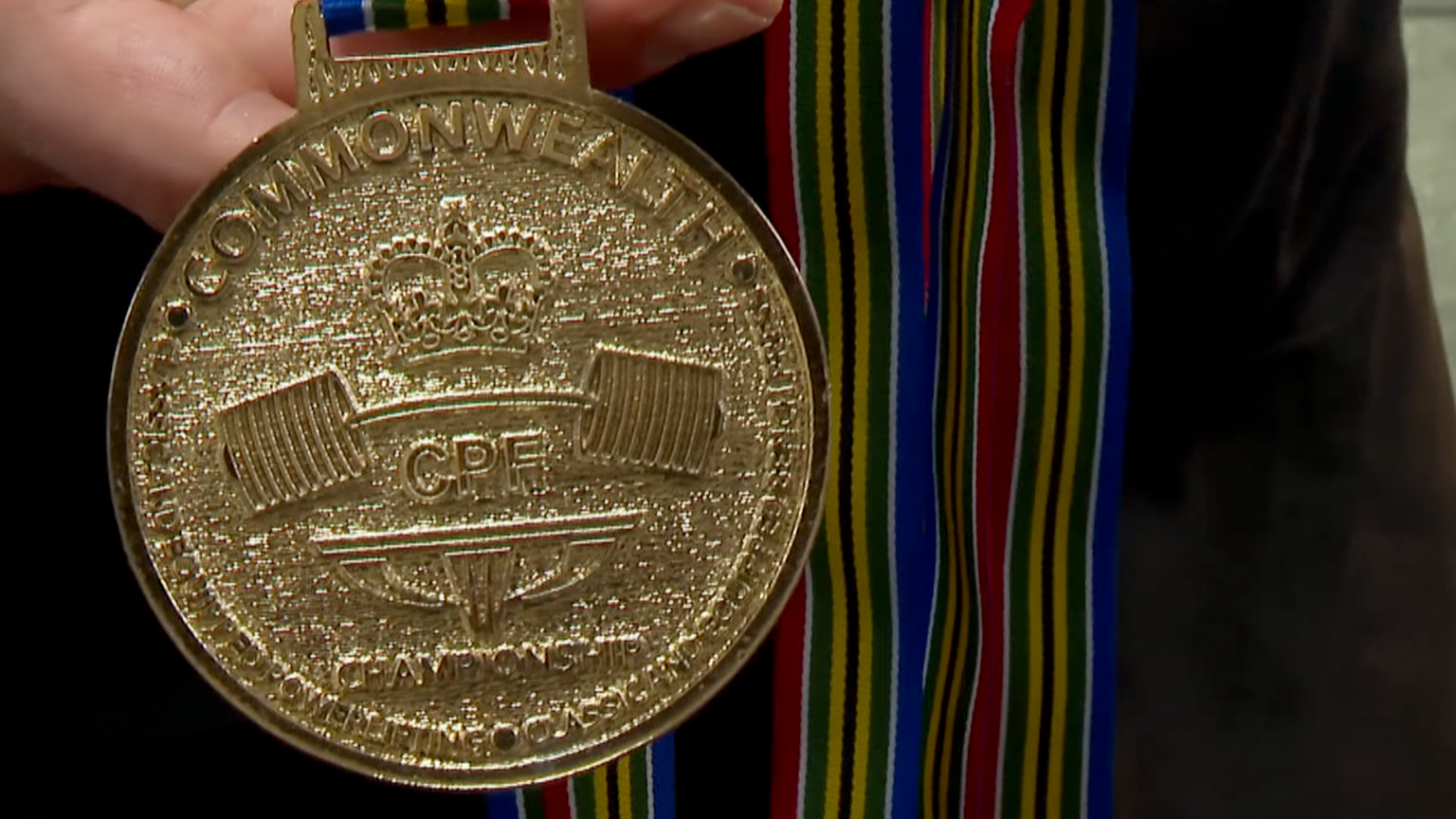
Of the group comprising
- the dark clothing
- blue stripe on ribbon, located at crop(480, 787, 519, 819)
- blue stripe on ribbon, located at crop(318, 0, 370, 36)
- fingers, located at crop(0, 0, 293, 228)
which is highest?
blue stripe on ribbon, located at crop(318, 0, 370, 36)

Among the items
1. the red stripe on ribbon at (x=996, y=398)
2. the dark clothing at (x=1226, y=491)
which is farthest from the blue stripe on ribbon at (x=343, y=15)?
the red stripe on ribbon at (x=996, y=398)

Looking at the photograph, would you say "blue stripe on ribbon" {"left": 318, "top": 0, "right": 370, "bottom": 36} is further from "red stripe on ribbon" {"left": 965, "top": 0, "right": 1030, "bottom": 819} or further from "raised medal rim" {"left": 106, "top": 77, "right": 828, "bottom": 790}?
"red stripe on ribbon" {"left": 965, "top": 0, "right": 1030, "bottom": 819}

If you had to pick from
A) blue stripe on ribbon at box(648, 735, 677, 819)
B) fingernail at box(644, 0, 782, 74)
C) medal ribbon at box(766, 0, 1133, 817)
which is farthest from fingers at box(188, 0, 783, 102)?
blue stripe on ribbon at box(648, 735, 677, 819)

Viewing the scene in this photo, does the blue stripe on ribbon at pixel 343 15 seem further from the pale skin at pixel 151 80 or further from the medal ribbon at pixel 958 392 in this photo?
the medal ribbon at pixel 958 392

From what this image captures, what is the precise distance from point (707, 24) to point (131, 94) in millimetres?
185

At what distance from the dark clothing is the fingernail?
114mm

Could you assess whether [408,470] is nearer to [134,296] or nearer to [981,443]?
[134,296]

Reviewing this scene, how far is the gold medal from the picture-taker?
20.4 inches

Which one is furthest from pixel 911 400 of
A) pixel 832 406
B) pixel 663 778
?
pixel 663 778

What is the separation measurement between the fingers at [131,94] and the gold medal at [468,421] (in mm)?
13

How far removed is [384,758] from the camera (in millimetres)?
542

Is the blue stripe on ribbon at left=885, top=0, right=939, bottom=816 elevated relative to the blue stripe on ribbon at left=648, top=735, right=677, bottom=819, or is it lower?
elevated

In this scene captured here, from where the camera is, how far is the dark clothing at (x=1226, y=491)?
638 millimetres

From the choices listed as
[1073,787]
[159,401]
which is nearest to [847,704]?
[1073,787]
